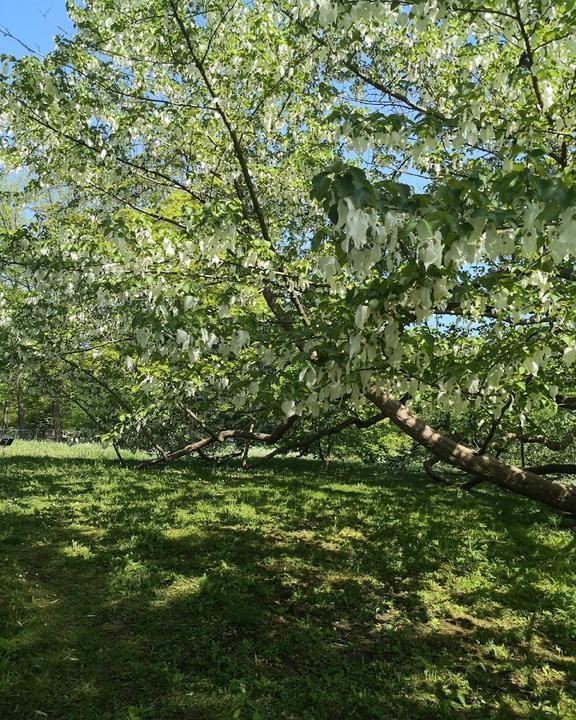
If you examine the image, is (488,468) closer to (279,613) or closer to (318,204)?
(279,613)

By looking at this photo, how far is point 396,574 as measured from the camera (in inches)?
279

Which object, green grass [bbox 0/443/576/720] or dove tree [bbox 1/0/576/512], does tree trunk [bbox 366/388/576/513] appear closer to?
dove tree [bbox 1/0/576/512]

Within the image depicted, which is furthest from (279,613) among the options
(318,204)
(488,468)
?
(318,204)

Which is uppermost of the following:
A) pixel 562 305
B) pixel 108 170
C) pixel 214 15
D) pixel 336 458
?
pixel 214 15

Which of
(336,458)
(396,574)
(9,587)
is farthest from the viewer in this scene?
(336,458)

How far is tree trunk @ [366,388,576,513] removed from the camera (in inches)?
184

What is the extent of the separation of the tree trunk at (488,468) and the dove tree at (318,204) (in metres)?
0.02

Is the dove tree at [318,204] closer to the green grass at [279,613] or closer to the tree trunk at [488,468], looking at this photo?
the tree trunk at [488,468]

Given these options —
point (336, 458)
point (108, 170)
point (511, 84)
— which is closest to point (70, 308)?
point (108, 170)

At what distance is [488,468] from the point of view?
4.99 meters

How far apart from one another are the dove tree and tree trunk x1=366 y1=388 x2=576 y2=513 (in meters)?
0.02

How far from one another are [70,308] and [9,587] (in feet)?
19.6

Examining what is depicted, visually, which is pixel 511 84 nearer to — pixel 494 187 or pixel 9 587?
pixel 494 187

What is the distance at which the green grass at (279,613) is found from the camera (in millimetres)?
4266
